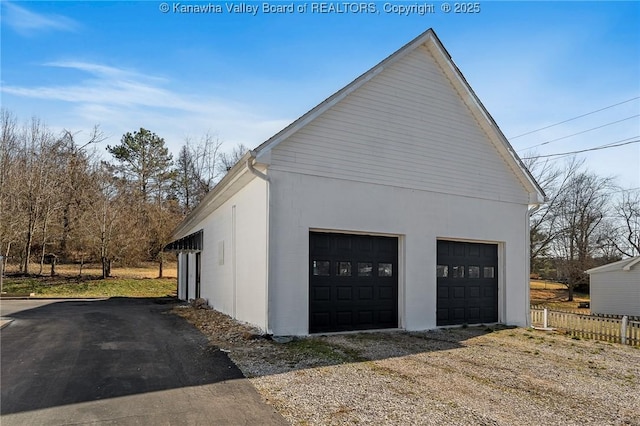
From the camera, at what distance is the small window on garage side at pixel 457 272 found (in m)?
11.7

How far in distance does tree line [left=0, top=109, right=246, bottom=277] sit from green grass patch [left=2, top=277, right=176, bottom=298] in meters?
1.50

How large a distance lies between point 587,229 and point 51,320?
38.1 metres

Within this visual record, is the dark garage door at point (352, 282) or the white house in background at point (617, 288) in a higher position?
the dark garage door at point (352, 282)

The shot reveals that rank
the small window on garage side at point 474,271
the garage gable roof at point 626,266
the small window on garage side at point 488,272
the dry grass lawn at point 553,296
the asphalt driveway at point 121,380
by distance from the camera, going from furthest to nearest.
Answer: the dry grass lawn at point 553,296 → the garage gable roof at point 626,266 → the small window on garage side at point 488,272 → the small window on garage side at point 474,271 → the asphalt driveway at point 121,380

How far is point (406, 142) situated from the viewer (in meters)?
10.9

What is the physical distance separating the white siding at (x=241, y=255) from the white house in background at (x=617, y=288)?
2317 centimetres

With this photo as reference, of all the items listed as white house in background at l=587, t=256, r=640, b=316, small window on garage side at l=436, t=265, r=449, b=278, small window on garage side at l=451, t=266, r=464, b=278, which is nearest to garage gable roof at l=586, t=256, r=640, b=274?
white house in background at l=587, t=256, r=640, b=316

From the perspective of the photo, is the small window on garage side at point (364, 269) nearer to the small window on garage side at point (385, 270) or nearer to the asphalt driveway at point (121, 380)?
the small window on garage side at point (385, 270)

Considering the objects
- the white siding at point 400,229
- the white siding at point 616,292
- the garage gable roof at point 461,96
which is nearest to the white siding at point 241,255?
the white siding at point 400,229

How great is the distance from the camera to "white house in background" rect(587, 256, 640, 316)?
2494 centimetres

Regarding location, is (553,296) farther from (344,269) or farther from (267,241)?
(267,241)

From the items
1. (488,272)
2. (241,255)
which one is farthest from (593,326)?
(241,255)

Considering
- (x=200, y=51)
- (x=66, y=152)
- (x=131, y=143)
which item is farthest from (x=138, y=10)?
(x=131, y=143)

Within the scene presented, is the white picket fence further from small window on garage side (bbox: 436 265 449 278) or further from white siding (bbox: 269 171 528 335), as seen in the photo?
small window on garage side (bbox: 436 265 449 278)
